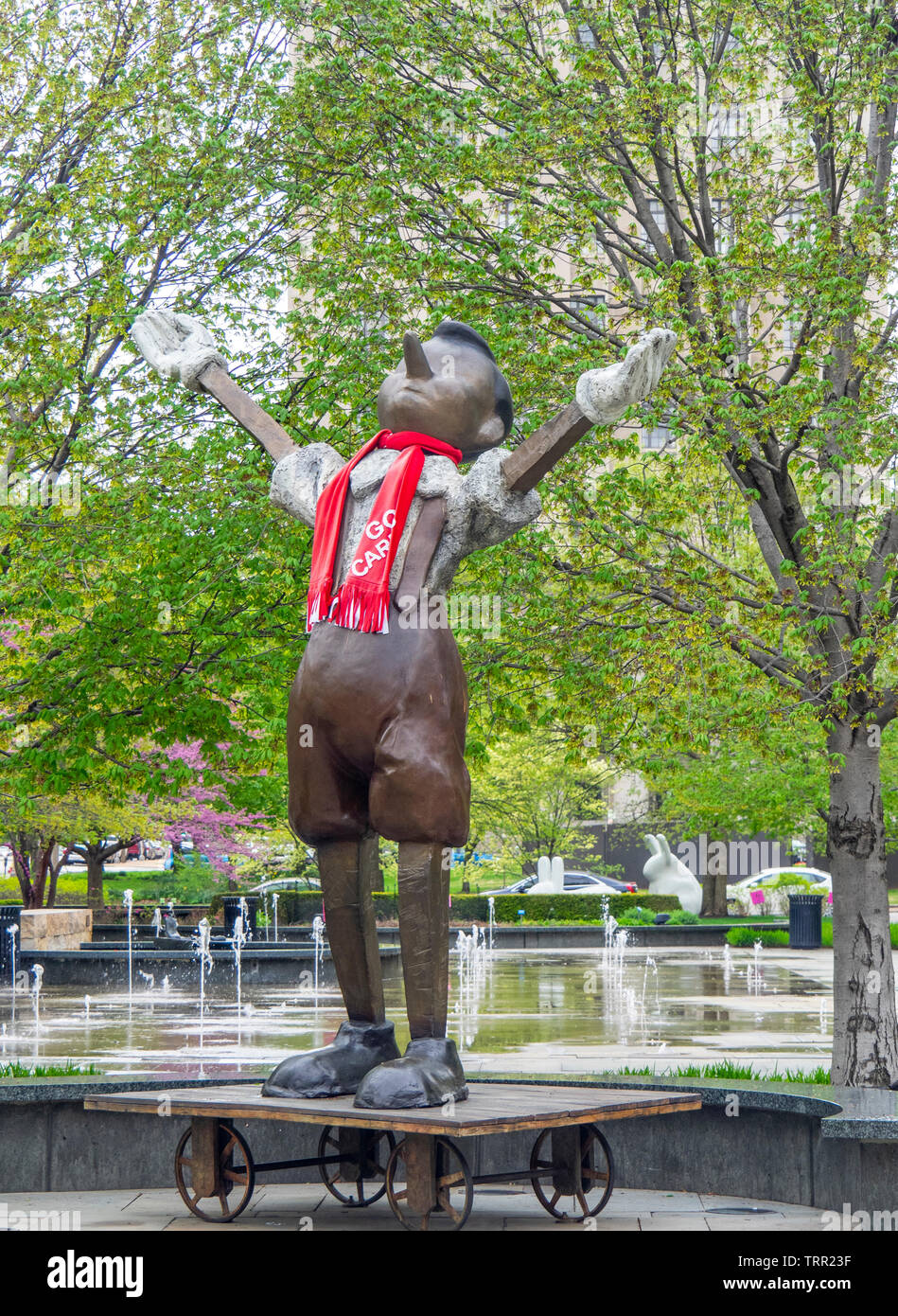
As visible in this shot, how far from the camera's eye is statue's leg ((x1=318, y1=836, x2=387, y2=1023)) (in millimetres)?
5457

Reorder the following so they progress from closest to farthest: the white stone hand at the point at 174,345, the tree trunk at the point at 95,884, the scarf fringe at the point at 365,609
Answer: the scarf fringe at the point at 365,609 → the white stone hand at the point at 174,345 → the tree trunk at the point at 95,884

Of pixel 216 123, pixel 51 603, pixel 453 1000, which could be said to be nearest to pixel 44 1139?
pixel 51 603

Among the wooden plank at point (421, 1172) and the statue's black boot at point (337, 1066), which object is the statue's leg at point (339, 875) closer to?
the statue's black boot at point (337, 1066)

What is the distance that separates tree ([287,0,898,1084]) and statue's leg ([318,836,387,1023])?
372cm

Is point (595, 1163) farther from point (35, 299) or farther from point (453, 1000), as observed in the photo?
point (453, 1000)

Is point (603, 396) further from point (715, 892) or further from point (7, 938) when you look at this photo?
point (715, 892)

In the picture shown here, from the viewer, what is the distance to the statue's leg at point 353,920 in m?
5.46

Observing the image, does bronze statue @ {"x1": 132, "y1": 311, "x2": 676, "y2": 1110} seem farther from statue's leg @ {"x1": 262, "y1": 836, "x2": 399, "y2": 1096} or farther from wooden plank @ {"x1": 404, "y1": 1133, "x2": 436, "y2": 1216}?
wooden plank @ {"x1": 404, "y1": 1133, "x2": 436, "y2": 1216}

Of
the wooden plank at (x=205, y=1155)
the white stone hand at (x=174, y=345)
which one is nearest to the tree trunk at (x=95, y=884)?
the white stone hand at (x=174, y=345)

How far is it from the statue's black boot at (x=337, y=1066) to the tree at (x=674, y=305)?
392cm

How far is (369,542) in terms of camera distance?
17.4 ft

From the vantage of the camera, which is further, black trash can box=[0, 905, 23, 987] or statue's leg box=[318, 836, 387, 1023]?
black trash can box=[0, 905, 23, 987]

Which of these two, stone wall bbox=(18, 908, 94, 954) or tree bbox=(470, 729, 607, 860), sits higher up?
tree bbox=(470, 729, 607, 860)

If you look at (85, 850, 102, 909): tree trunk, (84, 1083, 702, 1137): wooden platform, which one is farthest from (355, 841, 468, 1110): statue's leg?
(85, 850, 102, 909): tree trunk
